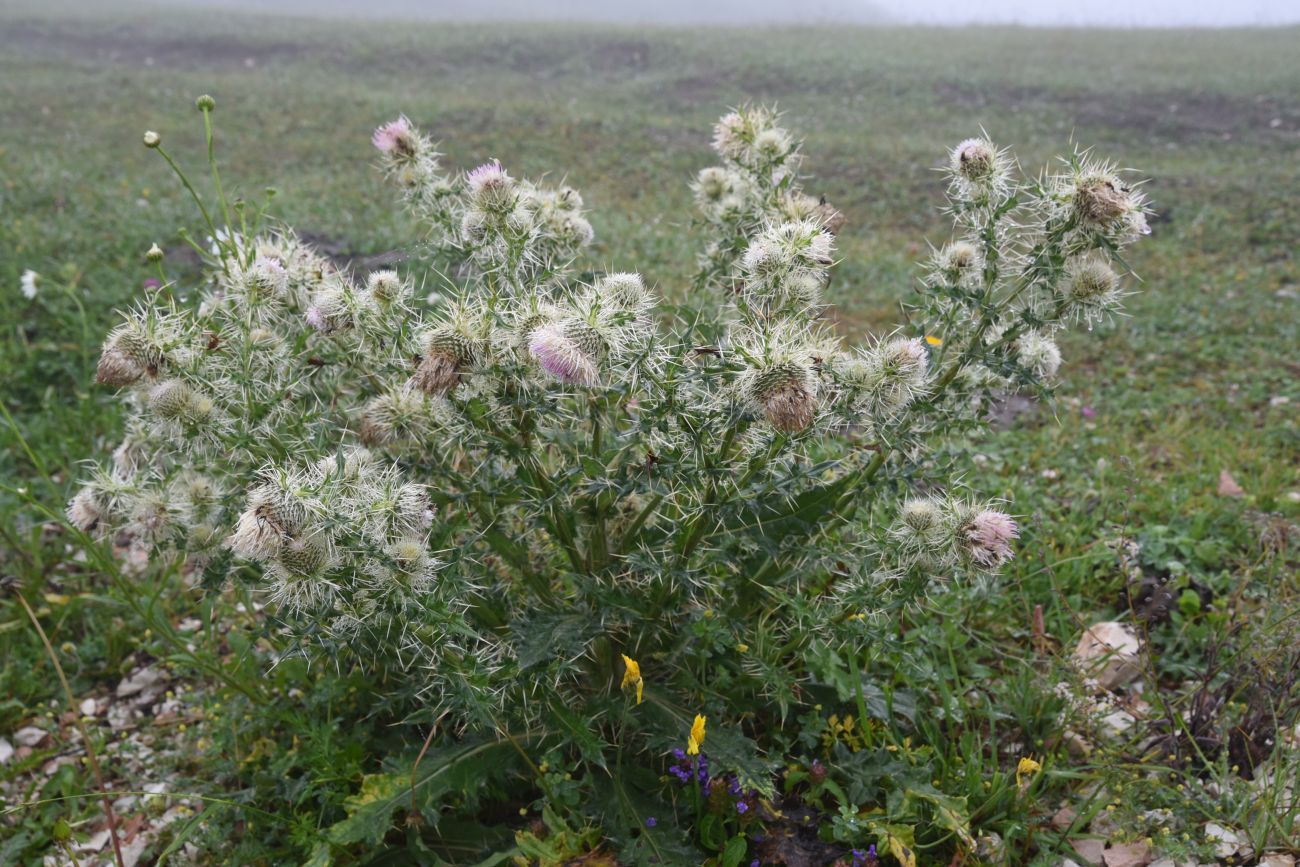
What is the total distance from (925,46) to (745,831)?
30536 mm

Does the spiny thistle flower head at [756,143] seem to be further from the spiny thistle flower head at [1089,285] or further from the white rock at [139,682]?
the white rock at [139,682]

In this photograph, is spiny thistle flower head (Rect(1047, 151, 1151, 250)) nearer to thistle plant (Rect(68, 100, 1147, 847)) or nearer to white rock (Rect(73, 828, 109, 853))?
thistle plant (Rect(68, 100, 1147, 847))

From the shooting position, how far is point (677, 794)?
8.55 feet

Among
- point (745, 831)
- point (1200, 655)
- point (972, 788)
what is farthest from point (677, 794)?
point (1200, 655)

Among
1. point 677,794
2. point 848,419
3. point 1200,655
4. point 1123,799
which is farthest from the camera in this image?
point 1200,655

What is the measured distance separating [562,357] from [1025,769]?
172 centimetres

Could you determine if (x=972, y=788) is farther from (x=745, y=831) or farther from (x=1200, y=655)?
(x=1200, y=655)

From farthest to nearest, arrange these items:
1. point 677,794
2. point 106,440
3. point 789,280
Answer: point 106,440, point 677,794, point 789,280

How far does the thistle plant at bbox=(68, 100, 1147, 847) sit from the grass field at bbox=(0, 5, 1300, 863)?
0.38 meters

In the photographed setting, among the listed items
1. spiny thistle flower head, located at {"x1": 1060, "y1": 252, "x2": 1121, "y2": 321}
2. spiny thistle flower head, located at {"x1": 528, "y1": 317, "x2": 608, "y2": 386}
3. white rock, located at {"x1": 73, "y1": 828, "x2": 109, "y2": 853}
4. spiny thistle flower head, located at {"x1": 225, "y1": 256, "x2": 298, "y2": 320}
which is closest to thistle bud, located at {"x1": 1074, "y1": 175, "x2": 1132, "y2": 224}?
spiny thistle flower head, located at {"x1": 1060, "y1": 252, "x2": 1121, "y2": 321}

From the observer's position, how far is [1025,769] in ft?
7.83

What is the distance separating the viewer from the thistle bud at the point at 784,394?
71.9 inches

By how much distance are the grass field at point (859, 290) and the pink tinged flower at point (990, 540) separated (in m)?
0.38

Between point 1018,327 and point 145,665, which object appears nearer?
point 1018,327
